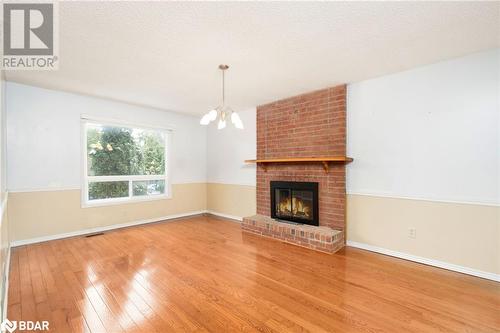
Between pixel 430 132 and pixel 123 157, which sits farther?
pixel 123 157

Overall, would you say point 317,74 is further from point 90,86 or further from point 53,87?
point 53,87

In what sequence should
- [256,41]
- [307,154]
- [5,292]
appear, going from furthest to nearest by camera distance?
[307,154], [256,41], [5,292]

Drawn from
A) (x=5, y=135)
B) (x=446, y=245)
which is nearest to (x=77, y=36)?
(x=5, y=135)

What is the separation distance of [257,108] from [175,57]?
243 centimetres

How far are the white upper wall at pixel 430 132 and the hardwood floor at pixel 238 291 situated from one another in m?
1.02

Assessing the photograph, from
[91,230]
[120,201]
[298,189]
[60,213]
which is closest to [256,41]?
[298,189]

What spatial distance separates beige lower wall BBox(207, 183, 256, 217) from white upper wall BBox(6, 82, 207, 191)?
246 cm

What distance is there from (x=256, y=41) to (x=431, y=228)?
10.0ft

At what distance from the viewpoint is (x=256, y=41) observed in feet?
7.70

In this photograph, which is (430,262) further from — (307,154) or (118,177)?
(118,177)

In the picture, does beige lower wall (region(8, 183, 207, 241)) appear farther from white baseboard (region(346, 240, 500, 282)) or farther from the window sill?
white baseboard (region(346, 240, 500, 282))

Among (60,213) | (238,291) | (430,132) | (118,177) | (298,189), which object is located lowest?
(238,291)

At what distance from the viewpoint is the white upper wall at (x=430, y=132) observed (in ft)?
8.43

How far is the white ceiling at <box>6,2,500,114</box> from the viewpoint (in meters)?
1.89
